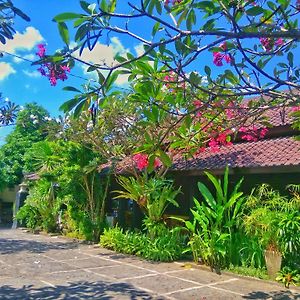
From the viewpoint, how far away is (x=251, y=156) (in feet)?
30.6

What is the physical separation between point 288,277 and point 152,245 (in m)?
3.60

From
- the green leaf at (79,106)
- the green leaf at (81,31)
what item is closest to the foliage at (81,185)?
the green leaf at (79,106)

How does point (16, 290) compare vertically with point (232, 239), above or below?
below

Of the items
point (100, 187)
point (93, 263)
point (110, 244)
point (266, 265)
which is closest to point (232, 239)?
point (266, 265)

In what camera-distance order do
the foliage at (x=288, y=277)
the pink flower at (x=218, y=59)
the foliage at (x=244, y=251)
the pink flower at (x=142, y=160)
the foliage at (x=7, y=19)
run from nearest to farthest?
the foliage at (x=7, y=19) < the pink flower at (x=218, y=59) < the foliage at (x=288, y=277) < the pink flower at (x=142, y=160) < the foliage at (x=244, y=251)

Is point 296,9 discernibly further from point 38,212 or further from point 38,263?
point 38,212

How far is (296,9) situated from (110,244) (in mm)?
8514

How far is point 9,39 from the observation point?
2.66m

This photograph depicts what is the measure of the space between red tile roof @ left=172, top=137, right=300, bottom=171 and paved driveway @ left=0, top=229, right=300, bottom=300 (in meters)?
2.56

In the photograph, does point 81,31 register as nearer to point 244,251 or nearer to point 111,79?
point 111,79

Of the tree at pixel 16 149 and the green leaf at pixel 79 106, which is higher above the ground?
the tree at pixel 16 149

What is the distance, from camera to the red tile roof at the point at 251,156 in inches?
333

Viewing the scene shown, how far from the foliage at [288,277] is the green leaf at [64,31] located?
5.85 m

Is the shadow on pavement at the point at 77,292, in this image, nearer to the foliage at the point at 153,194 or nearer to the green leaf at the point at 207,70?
the foliage at the point at 153,194
